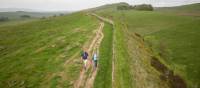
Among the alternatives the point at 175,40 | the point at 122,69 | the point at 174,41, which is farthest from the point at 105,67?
the point at 175,40

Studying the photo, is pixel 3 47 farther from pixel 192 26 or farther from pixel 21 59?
pixel 192 26

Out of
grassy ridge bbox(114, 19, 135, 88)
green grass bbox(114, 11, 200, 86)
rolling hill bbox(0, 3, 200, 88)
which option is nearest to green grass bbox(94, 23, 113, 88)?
rolling hill bbox(0, 3, 200, 88)

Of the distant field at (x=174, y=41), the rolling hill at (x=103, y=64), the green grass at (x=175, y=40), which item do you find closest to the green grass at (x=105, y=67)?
the rolling hill at (x=103, y=64)

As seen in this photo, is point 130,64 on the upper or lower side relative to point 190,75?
upper

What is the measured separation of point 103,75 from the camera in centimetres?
2789

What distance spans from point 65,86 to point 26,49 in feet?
73.2

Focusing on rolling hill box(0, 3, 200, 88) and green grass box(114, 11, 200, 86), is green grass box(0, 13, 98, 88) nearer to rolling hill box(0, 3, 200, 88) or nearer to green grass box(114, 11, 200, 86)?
rolling hill box(0, 3, 200, 88)

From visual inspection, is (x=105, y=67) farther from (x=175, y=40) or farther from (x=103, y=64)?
(x=175, y=40)

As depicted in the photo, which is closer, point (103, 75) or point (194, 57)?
point (103, 75)

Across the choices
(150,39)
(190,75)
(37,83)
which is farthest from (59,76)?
(150,39)

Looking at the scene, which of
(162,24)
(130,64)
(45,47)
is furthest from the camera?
(162,24)

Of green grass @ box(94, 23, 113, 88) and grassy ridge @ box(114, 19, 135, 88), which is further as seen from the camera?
grassy ridge @ box(114, 19, 135, 88)

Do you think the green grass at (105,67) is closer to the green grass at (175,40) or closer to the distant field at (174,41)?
the distant field at (174,41)

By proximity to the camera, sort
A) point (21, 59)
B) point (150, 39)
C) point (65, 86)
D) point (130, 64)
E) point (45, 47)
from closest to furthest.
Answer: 1. point (65, 86)
2. point (130, 64)
3. point (21, 59)
4. point (45, 47)
5. point (150, 39)
